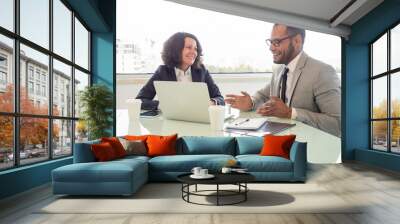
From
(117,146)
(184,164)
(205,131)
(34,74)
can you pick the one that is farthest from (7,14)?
(205,131)

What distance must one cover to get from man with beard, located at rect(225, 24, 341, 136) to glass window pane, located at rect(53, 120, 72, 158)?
12.2ft

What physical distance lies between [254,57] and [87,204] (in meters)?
6.07

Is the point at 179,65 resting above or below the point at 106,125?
above

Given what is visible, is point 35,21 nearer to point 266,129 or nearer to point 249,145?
point 249,145

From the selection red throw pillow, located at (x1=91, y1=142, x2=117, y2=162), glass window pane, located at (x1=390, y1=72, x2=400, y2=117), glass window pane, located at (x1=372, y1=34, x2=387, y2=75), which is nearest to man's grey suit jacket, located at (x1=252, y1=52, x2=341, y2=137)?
glass window pane, located at (x1=372, y1=34, x2=387, y2=75)

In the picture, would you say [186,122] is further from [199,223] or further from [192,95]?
[199,223]

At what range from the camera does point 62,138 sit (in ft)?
24.2

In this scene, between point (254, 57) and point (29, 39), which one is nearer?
point (29, 39)

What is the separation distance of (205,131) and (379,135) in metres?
3.93

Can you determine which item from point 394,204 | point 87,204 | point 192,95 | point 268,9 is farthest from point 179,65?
point 394,204

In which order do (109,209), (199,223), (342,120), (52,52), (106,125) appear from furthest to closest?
1. (342,120)
2. (106,125)
3. (52,52)
4. (109,209)
5. (199,223)

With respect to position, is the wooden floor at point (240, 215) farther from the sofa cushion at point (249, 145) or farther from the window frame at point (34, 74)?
the sofa cushion at point (249, 145)

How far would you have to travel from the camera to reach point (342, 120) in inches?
389

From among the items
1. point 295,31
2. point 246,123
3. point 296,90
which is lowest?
point 246,123
